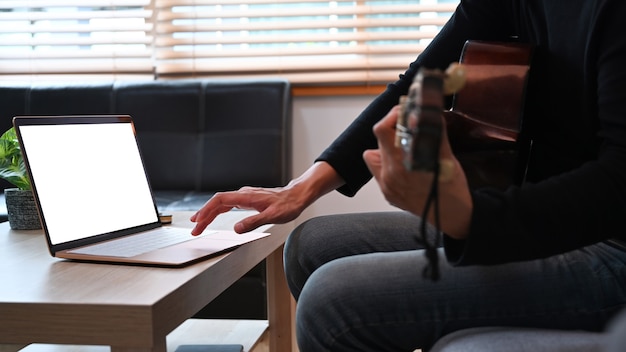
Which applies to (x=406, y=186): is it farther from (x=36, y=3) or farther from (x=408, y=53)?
(x=36, y=3)

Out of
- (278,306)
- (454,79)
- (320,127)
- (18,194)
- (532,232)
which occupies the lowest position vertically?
(278,306)

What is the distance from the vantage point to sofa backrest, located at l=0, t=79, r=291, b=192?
2678 millimetres

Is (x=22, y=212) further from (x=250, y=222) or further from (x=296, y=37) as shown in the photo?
(x=296, y=37)

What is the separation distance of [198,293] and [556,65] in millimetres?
543

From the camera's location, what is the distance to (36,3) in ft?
9.98

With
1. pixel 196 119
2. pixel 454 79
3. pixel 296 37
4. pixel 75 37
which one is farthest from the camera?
pixel 75 37

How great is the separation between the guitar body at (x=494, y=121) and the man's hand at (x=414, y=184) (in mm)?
239

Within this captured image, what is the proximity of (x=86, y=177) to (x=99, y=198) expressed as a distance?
4 cm

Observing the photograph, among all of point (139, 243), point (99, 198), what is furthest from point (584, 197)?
point (99, 198)

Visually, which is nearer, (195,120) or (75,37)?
(195,120)

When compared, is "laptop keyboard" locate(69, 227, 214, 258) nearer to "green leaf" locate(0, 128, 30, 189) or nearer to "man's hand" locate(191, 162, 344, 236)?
"man's hand" locate(191, 162, 344, 236)

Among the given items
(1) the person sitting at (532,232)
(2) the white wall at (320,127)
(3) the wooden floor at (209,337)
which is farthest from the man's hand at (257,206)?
(2) the white wall at (320,127)

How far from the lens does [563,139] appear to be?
0.95 metres

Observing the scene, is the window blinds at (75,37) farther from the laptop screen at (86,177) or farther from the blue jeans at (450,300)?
the blue jeans at (450,300)
